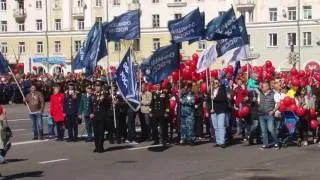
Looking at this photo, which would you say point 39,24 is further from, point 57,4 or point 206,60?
point 206,60

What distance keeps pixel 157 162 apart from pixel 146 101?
4.16 metres

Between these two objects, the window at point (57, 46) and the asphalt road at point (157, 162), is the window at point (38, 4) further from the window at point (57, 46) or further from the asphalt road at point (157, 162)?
the asphalt road at point (157, 162)

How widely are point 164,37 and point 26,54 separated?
58.9 feet

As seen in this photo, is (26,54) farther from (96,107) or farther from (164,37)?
(96,107)

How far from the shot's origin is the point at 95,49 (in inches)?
830

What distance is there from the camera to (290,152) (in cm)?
1816

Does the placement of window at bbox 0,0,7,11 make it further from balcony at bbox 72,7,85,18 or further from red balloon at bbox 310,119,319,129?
red balloon at bbox 310,119,319,129

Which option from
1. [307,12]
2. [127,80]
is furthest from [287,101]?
[307,12]

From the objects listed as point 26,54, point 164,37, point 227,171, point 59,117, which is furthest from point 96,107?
point 26,54

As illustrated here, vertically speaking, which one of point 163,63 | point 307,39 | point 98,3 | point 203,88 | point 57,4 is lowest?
point 203,88

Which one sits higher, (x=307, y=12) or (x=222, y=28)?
(x=307, y=12)

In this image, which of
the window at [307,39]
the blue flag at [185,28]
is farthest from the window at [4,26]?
the blue flag at [185,28]

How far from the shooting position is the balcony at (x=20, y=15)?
88688mm

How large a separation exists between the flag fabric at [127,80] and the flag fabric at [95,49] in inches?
63.9
